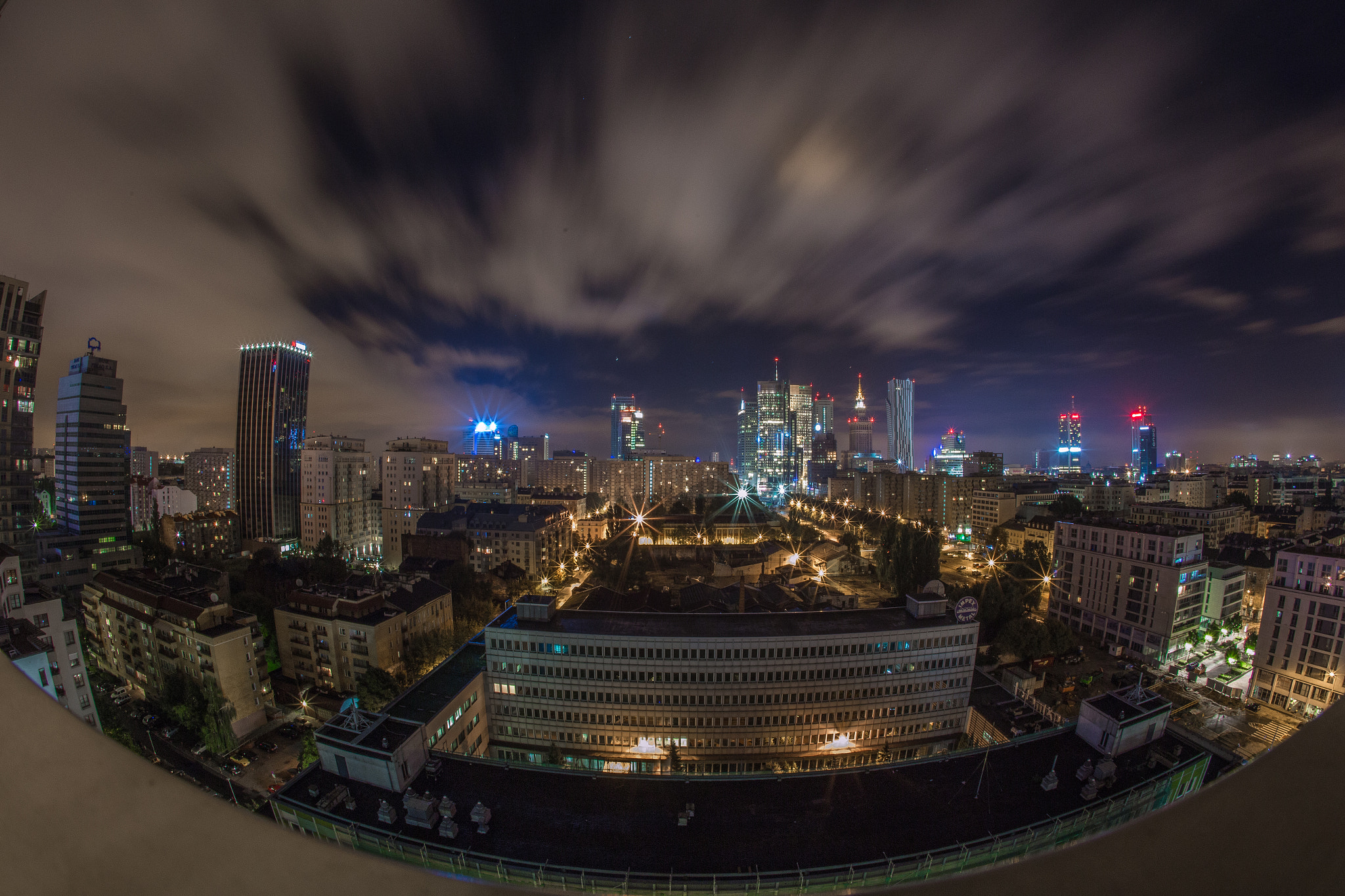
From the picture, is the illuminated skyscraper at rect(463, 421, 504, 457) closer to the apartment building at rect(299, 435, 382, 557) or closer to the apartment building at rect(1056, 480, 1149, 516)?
the apartment building at rect(299, 435, 382, 557)

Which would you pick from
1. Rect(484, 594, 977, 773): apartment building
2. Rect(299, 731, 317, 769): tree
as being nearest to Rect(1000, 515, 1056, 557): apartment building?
Rect(484, 594, 977, 773): apartment building

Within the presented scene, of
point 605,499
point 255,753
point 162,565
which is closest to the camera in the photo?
point 255,753

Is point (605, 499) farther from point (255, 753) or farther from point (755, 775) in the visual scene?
point (755, 775)

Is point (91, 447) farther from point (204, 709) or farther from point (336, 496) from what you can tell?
point (336, 496)

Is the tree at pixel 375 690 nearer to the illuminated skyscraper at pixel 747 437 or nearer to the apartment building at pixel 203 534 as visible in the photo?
the apartment building at pixel 203 534

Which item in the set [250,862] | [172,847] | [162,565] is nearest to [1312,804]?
[250,862]

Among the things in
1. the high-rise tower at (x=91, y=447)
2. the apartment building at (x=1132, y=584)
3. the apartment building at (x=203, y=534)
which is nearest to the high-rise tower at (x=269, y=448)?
the apartment building at (x=203, y=534)

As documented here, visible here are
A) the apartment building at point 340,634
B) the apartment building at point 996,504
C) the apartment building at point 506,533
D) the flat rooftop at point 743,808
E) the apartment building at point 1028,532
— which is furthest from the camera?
the apartment building at point 996,504
